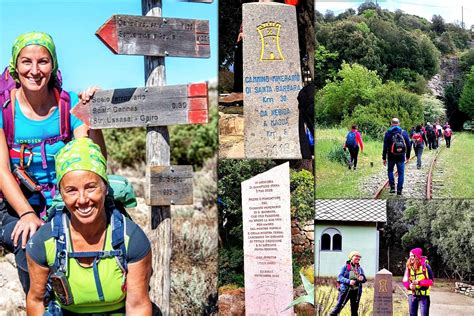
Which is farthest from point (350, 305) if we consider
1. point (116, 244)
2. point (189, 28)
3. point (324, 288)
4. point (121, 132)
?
point (121, 132)

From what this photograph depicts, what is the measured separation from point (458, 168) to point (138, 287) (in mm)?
3599

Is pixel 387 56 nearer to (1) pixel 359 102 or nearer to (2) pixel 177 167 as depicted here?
(1) pixel 359 102

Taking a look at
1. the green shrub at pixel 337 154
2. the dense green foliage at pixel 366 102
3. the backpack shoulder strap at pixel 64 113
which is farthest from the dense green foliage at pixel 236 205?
the backpack shoulder strap at pixel 64 113

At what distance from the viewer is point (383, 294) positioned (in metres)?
6.95

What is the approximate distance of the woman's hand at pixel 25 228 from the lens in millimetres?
4395

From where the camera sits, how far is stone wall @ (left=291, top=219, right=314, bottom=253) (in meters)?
6.94

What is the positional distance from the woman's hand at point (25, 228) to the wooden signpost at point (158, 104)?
1.02 metres

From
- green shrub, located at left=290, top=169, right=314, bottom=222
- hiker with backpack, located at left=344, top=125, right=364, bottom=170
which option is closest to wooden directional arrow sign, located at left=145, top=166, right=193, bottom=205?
green shrub, located at left=290, top=169, right=314, bottom=222

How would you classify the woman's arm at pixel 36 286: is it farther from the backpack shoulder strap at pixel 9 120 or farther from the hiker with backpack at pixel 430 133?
the hiker with backpack at pixel 430 133

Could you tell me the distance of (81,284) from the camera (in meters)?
4.06

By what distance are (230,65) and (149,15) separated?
4.65 feet

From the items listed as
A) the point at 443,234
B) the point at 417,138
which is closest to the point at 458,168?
the point at 417,138

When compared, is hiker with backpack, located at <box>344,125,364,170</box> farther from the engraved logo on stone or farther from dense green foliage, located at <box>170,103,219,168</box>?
dense green foliage, located at <box>170,103,219,168</box>

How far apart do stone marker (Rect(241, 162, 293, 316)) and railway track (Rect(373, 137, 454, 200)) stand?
839 mm
